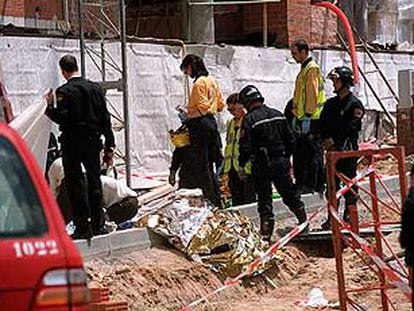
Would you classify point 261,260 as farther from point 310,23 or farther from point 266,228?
point 310,23

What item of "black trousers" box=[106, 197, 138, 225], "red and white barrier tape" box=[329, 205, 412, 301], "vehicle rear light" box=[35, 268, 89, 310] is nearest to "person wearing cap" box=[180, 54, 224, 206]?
"black trousers" box=[106, 197, 138, 225]

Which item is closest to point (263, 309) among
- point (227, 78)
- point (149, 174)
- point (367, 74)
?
point (149, 174)

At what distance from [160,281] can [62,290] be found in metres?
5.48

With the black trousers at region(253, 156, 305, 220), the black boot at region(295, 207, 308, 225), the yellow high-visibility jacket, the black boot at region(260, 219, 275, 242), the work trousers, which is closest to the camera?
the black trousers at region(253, 156, 305, 220)

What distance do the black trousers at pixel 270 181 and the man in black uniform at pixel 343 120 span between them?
55 cm

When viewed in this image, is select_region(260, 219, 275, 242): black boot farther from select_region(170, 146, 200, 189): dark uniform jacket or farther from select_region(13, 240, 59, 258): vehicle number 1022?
select_region(13, 240, 59, 258): vehicle number 1022

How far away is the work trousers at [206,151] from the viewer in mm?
11945

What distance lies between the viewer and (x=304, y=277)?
11234mm

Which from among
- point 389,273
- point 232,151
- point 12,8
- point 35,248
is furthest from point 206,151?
point 35,248

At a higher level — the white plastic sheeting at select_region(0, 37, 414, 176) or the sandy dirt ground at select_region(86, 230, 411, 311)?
the white plastic sheeting at select_region(0, 37, 414, 176)

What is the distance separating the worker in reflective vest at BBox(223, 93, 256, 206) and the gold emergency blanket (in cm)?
132

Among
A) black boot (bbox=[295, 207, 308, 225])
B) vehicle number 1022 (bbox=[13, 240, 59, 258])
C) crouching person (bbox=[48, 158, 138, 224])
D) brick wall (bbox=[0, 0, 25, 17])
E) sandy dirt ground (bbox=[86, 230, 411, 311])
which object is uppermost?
brick wall (bbox=[0, 0, 25, 17])

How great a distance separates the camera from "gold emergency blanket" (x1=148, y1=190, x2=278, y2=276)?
34.6 feet

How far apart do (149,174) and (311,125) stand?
3634 mm
